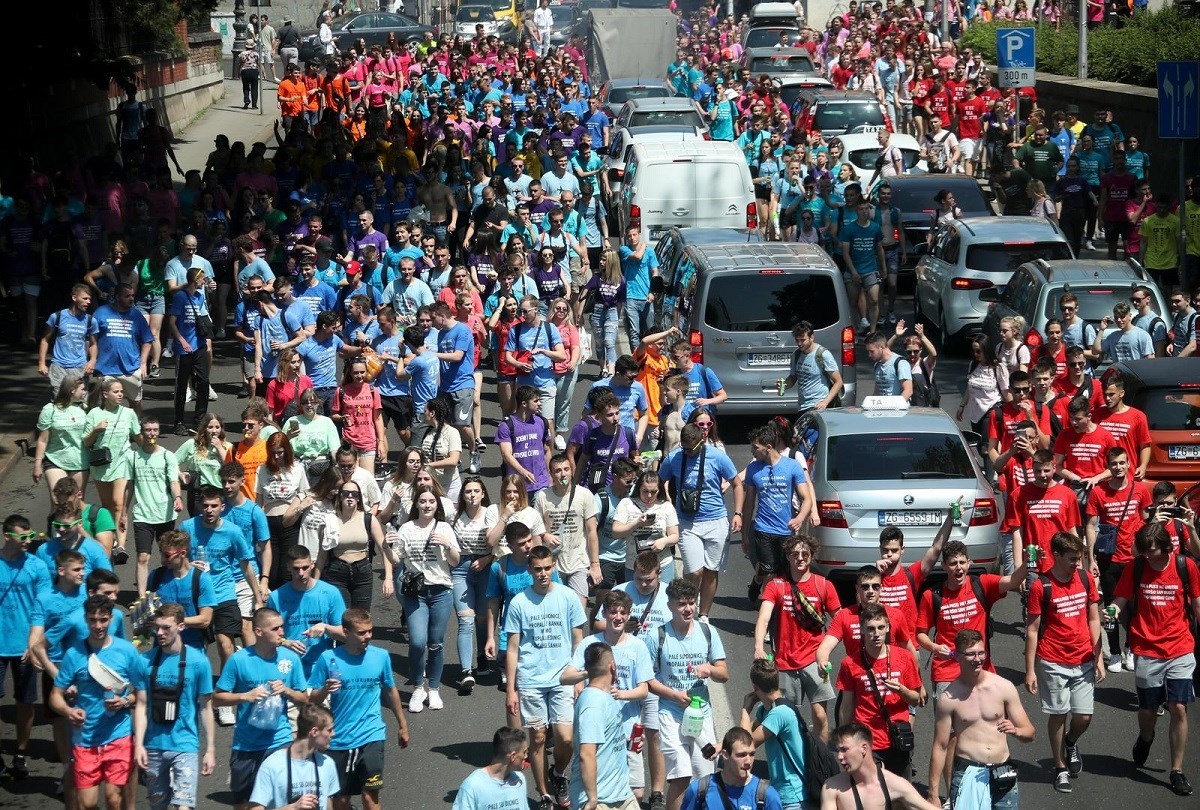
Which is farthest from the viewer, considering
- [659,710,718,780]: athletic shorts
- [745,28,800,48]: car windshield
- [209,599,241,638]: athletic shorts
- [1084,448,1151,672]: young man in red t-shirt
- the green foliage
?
[745,28,800,48]: car windshield

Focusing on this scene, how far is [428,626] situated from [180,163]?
26380mm

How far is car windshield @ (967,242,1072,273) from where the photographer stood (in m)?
21.6

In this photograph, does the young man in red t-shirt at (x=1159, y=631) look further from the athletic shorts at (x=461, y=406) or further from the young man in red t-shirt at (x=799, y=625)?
the athletic shorts at (x=461, y=406)

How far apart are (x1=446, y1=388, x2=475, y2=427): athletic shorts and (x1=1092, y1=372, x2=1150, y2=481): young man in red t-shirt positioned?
578 centimetres

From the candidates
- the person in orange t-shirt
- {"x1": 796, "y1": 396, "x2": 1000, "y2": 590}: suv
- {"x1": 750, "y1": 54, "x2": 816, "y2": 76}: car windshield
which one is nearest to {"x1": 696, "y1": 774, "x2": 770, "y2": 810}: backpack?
{"x1": 796, "y1": 396, "x2": 1000, "y2": 590}: suv

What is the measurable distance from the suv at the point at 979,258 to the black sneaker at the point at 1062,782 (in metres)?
11.5

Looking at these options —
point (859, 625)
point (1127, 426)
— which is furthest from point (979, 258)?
point (859, 625)

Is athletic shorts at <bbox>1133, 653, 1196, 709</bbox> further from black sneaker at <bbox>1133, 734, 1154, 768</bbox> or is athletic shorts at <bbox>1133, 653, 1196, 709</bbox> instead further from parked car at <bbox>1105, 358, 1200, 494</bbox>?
parked car at <bbox>1105, 358, 1200, 494</bbox>

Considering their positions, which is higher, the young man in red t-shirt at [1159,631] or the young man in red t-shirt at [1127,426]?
the young man in red t-shirt at [1127,426]

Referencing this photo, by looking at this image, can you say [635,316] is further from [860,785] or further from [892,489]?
[860,785]

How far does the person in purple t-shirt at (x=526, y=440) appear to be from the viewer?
543 inches

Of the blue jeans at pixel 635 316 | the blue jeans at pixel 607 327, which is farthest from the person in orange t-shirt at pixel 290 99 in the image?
the blue jeans at pixel 607 327

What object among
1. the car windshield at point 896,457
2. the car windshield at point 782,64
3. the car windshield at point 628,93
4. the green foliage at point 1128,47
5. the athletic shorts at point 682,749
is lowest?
the athletic shorts at point 682,749

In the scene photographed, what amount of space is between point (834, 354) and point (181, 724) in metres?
9.69
